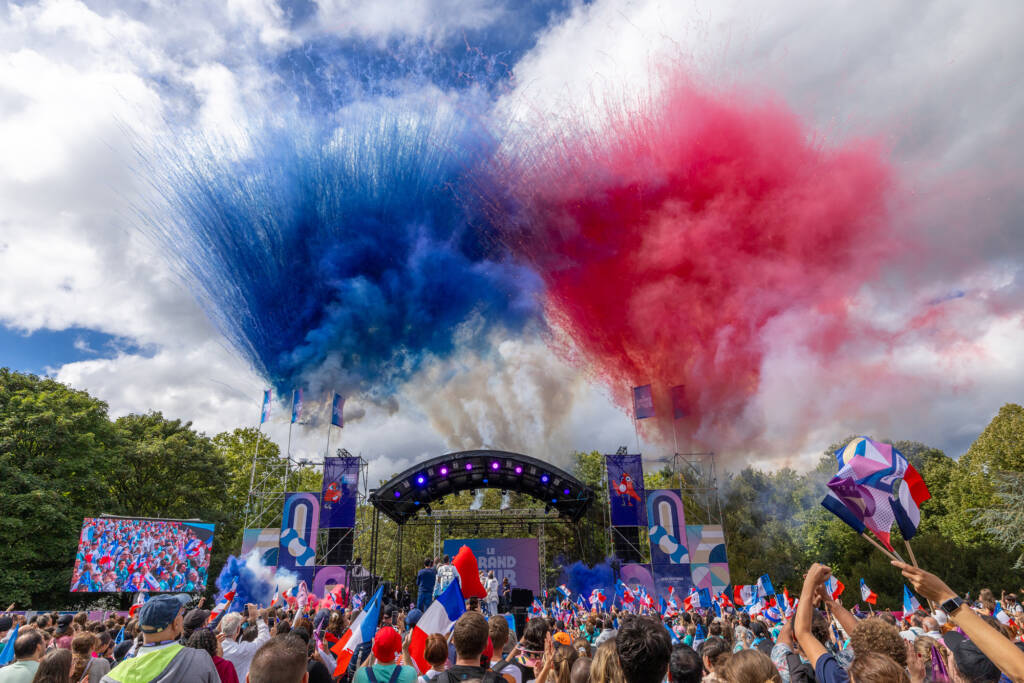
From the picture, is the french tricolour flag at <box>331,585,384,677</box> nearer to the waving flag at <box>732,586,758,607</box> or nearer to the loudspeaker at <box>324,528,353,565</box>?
the waving flag at <box>732,586,758,607</box>

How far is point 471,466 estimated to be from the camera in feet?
70.8

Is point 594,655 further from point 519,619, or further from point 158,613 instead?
point 519,619

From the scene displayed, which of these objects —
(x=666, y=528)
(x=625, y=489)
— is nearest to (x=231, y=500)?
(x=625, y=489)

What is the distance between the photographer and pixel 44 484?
22047mm

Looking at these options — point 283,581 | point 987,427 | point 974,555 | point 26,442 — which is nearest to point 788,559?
point 974,555

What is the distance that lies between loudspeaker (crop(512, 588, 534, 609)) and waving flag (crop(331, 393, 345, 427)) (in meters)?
9.65

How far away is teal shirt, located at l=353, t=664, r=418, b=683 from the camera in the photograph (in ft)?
12.4

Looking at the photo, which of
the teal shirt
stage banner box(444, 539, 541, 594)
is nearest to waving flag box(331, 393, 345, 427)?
stage banner box(444, 539, 541, 594)

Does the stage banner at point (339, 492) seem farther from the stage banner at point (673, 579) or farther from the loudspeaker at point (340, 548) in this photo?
the stage banner at point (673, 579)

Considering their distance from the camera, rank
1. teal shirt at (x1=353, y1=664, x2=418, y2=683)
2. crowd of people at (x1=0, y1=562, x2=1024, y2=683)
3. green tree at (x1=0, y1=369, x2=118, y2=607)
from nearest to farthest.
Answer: crowd of people at (x1=0, y1=562, x2=1024, y2=683), teal shirt at (x1=353, y1=664, x2=418, y2=683), green tree at (x1=0, y1=369, x2=118, y2=607)

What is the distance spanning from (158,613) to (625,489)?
744 inches

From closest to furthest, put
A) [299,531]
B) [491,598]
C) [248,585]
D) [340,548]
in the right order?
[491,598] < [248,585] < [299,531] < [340,548]

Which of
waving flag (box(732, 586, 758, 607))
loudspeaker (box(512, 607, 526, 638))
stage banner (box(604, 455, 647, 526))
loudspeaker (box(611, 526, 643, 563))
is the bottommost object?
loudspeaker (box(512, 607, 526, 638))

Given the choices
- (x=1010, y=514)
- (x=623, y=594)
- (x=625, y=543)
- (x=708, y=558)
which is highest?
(x=1010, y=514)
